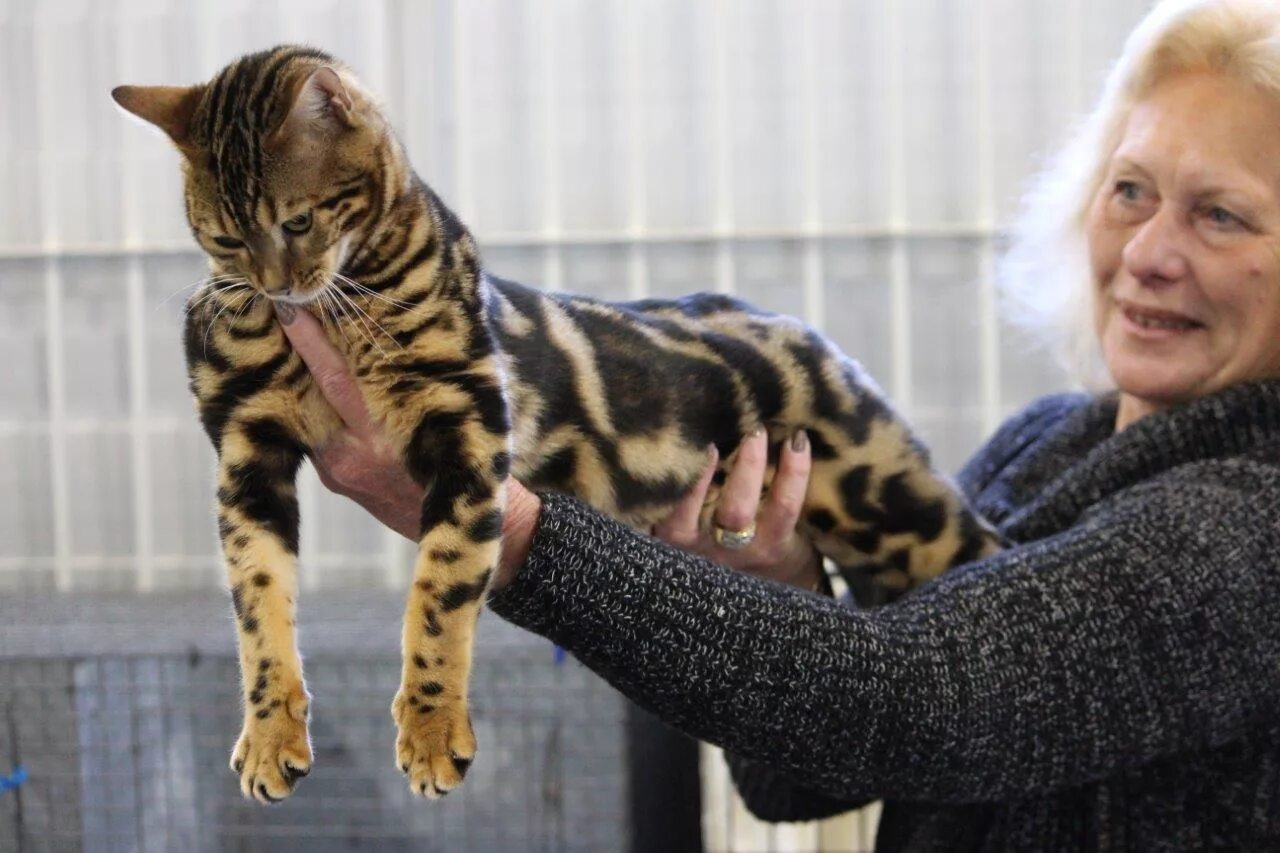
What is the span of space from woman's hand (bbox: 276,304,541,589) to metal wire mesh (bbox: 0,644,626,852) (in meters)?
0.46

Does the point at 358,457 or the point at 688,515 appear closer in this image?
the point at 358,457

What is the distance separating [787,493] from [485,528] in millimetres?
374

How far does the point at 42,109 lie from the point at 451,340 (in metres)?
1.03

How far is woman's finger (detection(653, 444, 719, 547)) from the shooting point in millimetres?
1100

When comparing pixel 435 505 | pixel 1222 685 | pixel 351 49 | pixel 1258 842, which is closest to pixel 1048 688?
pixel 1222 685

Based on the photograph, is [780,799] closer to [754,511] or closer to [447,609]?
[754,511]

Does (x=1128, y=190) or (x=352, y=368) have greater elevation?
(x=1128, y=190)

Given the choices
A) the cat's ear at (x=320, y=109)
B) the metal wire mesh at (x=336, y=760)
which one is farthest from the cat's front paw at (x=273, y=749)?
the metal wire mesh at (x=336, y=760)

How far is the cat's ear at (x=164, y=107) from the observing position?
2.72 feet

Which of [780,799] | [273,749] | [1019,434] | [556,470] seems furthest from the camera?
[1019,434]

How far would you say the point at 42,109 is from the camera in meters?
1.65

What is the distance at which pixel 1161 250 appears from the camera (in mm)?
1094

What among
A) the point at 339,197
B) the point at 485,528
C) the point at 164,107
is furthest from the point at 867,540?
the point at 164,107

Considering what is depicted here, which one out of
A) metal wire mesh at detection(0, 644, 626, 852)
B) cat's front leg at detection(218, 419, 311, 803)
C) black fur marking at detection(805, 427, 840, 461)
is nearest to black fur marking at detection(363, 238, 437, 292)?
cat's front leg at detection(218, 419, 311, 803)
